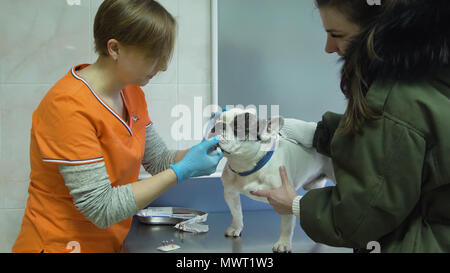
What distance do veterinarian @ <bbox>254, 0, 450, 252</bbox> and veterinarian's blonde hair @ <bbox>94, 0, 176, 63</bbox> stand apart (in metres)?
0.42

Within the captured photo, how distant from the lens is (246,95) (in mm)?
1500

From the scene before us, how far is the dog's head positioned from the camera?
0.96m

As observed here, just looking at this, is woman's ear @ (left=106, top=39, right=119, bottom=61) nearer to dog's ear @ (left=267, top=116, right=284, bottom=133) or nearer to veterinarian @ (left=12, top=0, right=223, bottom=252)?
veterinarian @ (left=12, top=0, right=223, bottom=252)

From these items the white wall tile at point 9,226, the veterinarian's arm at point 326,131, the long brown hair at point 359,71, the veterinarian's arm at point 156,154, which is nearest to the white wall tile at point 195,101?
the veterinarian's arm at point 156,154

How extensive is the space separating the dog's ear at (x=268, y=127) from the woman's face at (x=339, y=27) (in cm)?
26

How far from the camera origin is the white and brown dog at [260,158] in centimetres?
97

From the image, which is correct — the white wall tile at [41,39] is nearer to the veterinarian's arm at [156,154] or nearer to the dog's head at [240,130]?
the veterinarian's arm at [156,154]

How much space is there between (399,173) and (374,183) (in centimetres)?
4

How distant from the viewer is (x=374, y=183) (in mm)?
648

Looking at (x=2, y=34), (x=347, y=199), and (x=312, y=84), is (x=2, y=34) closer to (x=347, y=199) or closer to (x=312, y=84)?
(x=312, y=84)

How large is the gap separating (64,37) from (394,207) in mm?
1243

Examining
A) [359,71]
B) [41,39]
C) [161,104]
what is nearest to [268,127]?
[359,71]

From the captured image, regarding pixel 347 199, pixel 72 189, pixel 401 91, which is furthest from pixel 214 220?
pixel 401 91

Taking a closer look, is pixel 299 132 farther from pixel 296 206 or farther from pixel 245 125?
pixel 296 206
